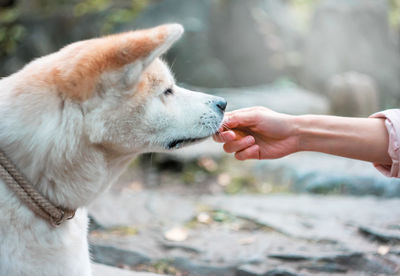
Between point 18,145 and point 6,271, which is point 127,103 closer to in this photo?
point 18,145

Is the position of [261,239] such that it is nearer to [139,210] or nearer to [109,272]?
[139,210]

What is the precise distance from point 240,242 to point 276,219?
20.8 inches

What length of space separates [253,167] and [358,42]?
22.5 ft

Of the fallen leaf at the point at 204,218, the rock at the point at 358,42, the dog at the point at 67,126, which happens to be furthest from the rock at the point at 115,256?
the rock at the point at 358,42

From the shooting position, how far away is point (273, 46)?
11367mm

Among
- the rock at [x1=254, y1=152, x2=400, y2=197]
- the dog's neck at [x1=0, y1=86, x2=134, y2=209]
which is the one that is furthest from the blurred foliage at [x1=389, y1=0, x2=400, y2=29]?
the dog's neck at [x1=0, y1=86, x2=134, y2=209]

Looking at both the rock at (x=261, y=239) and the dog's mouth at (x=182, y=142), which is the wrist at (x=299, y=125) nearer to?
the dog's mouth at (x=182, y=142)

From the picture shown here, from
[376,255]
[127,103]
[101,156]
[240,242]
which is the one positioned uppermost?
[127,103]

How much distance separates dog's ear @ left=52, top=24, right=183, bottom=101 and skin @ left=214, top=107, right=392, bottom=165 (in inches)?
31.4

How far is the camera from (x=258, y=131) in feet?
9.02

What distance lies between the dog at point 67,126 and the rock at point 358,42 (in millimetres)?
9948

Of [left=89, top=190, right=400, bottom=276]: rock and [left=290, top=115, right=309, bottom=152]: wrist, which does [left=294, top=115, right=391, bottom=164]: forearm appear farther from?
[left=89, top=190, right=400, bottom=276]: rock

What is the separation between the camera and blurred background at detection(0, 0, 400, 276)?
3270 millimetres

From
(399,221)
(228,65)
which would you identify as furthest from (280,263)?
→ (228,65)
